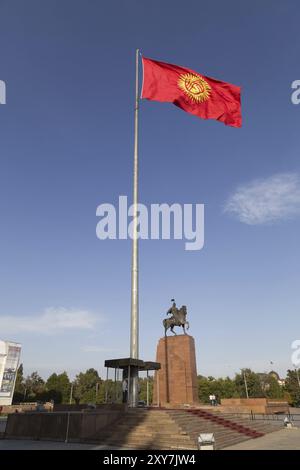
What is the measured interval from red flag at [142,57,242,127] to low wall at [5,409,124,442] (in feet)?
53.0

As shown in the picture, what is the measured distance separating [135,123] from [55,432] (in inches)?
657

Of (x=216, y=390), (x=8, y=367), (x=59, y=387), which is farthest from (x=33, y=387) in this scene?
(x=216, y=390)

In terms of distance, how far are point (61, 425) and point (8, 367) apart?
208 feet

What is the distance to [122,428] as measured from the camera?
16.5 metres

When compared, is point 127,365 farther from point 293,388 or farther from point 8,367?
point 293,388

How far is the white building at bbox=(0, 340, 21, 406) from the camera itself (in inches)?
2741

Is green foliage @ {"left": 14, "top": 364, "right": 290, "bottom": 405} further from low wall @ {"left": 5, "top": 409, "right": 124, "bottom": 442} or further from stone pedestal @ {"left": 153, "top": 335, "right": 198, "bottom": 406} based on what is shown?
low wall @ {"left": 5, "top": 409, "right": 124, "bottom": 442}

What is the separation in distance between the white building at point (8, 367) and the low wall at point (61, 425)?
59.0 metres

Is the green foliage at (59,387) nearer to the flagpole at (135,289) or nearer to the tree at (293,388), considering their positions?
the tree at (293,388)

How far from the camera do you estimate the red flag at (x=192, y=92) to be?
19.8 meters

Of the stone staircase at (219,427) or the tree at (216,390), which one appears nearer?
the stone staircase at (219,427)

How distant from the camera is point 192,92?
2058 centimetres

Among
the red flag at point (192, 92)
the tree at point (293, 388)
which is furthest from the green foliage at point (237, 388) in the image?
the red flag at point (192, 92)
